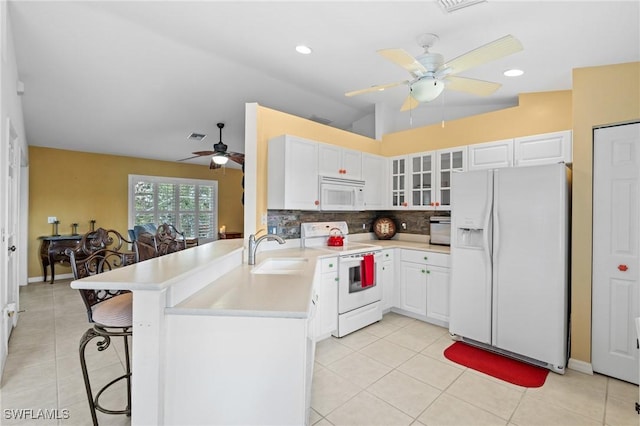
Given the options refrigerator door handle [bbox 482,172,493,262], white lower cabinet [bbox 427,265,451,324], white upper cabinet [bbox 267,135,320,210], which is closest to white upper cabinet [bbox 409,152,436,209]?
white lower cabinet [bbox 427,265,451,324]

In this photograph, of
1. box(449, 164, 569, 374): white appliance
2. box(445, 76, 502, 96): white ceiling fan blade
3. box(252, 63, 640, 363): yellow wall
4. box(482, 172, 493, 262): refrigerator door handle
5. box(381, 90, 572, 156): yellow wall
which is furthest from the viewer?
box(381, 90, 572, 156): yellow wall

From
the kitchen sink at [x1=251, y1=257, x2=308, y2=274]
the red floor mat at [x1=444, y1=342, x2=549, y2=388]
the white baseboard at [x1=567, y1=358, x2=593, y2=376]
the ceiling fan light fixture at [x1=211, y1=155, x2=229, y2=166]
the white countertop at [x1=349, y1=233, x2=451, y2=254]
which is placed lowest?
the red floor mat at [x1=444, y1=342, x2=549, y2=388]

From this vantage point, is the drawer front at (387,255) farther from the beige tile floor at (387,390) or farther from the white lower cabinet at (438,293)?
the beige tile floor at (387,390)

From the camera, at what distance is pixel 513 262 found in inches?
108

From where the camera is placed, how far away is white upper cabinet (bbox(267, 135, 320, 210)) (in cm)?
322

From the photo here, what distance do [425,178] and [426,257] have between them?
1.13m

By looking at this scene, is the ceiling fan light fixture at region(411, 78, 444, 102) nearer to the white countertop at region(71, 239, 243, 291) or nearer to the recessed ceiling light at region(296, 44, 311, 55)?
the recessed ceiling light at region(296, 44, 311, 55)

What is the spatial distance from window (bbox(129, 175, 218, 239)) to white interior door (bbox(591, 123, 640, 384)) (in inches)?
301

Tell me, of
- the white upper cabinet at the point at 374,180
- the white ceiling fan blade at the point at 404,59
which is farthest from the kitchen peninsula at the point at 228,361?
the white upper cabinet at the point at 374,180

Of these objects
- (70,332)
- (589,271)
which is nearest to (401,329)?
(589,271)

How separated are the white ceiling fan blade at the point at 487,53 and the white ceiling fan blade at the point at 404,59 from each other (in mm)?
173

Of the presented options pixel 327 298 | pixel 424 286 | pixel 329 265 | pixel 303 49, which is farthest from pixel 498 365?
pixel 303 49

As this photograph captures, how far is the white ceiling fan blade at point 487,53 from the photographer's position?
1.77 meters

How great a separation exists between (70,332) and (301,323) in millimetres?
3273
